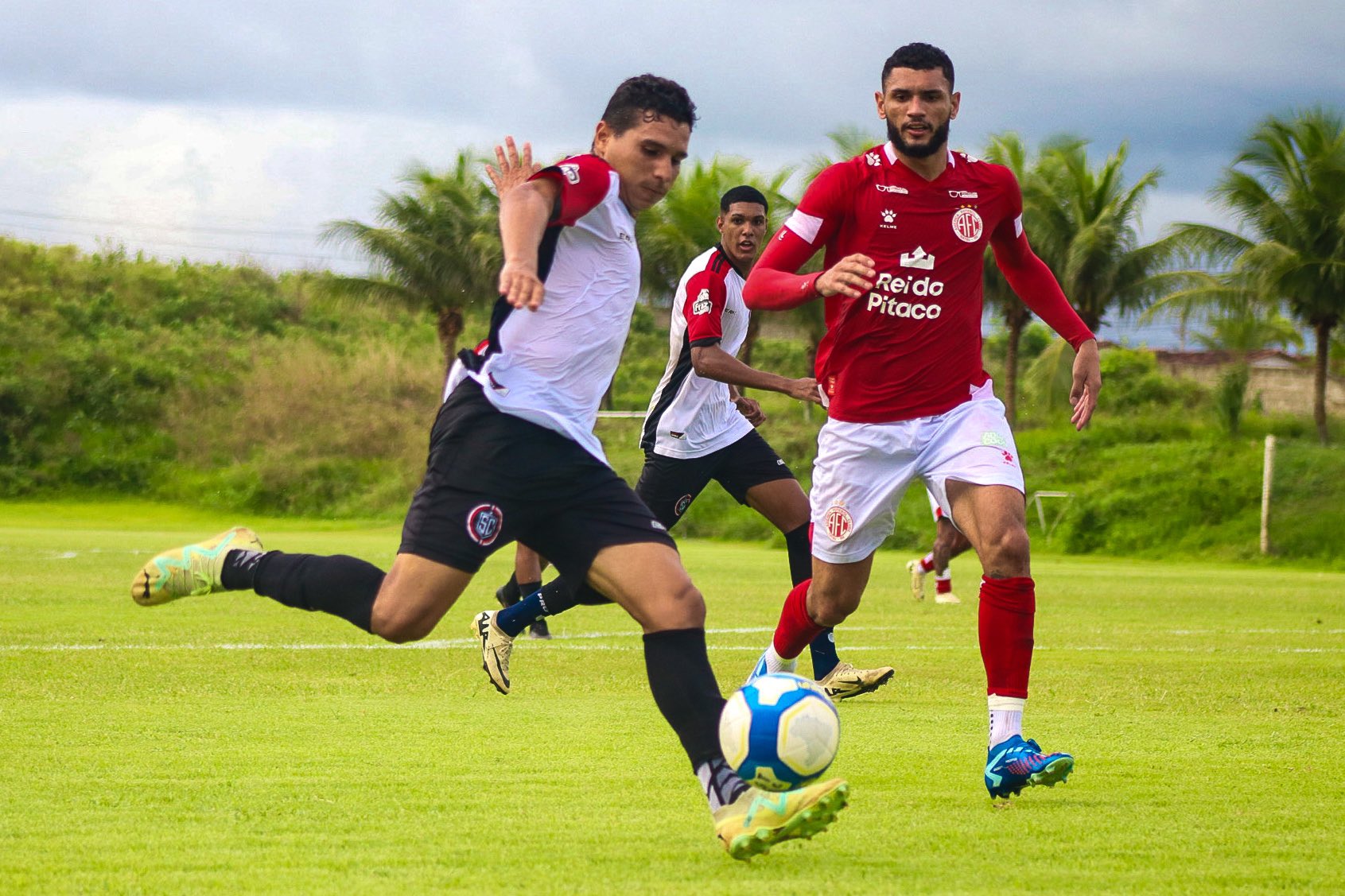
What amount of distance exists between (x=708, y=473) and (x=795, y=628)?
6.23ft

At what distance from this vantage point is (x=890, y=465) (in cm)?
565

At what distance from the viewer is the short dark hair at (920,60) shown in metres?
5.50

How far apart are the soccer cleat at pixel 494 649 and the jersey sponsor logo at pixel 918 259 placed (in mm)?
2938

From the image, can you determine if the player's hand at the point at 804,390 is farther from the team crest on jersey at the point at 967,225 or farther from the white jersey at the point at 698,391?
the team crest on jersey at the point at 967,225

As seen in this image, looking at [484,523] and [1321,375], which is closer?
[484,523]

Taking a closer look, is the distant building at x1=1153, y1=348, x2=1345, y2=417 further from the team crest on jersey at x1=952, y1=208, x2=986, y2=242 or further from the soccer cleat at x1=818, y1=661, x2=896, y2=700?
the team crest on jersey at x1=952, y1=208, x2=986, y2=242

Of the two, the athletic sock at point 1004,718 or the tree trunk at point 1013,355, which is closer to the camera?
the athletic sock at point 1004,718

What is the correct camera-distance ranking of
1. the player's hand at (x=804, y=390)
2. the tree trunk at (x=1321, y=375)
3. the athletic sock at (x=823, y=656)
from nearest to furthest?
the player's hand at (x=804, y=390)
the athletic sock at (x=823, y=656)
the tree trunk at (x=1321, y=375)

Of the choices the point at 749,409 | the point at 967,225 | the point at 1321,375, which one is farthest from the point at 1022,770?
the point at 1321,375

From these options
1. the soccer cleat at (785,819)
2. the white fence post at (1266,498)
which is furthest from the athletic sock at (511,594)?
the white fence post at (1266,498)

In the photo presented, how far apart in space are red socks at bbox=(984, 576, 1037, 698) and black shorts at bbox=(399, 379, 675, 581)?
1494 millimetres

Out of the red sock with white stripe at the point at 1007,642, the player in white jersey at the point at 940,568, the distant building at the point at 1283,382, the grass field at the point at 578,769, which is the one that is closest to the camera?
the grass field at the point at 578,769

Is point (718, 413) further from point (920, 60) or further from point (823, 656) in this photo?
point (920, 60)

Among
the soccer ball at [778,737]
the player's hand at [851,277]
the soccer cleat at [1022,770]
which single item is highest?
the player's hand at [851,277]
